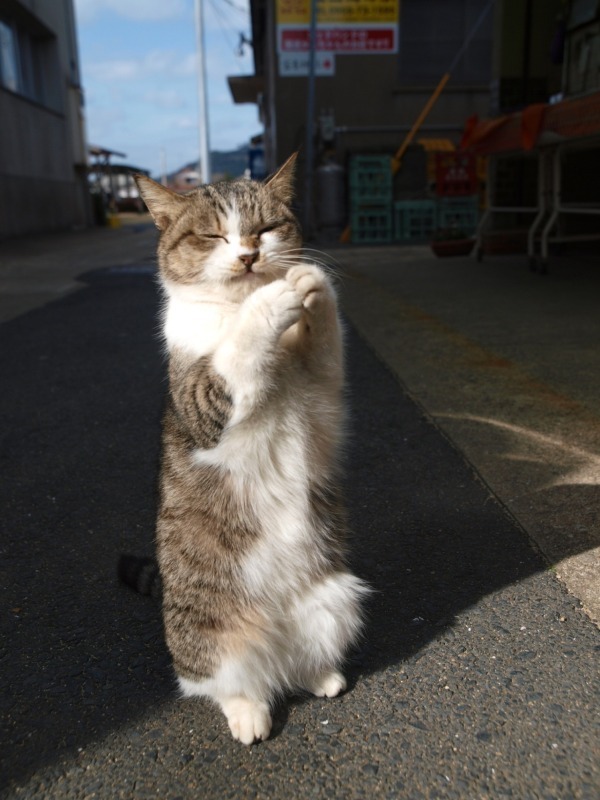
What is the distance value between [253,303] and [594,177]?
28.1 ft

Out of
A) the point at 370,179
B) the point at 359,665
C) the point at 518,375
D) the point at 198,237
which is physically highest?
the point at 370,179

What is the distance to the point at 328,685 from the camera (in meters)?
1.73

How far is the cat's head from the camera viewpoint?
1798 mm

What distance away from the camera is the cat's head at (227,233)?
1.80 m

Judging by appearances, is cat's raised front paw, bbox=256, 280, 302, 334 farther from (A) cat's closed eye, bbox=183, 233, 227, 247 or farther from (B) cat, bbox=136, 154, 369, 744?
(A) cat's closed eye, bbox=183, 233, 227, 247

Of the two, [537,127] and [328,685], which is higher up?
[537,127]

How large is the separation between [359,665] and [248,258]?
1113mm

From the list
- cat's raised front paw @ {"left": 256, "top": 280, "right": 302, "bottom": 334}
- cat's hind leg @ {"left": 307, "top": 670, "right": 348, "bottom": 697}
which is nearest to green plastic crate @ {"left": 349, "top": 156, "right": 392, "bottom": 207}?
cat's raised front paw @ {"left": 256, "top": 280, "right": 302, "bottom": 334}

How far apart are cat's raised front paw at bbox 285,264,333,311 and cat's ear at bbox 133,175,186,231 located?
505 mm

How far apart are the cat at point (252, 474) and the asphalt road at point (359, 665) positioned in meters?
0.12

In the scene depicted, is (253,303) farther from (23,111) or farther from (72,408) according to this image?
(23,111)

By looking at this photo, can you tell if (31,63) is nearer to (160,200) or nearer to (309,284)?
(160,200)

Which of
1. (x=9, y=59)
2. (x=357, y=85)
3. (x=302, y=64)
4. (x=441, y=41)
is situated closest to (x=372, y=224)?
(x=357, y=85)

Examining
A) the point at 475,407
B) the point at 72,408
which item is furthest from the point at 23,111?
the point at 475,407
